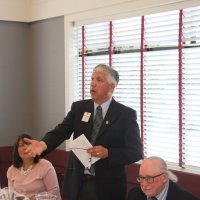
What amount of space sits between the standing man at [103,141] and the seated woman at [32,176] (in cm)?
39

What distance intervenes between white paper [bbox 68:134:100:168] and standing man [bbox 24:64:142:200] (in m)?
0.06

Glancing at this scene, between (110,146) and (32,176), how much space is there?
84cm

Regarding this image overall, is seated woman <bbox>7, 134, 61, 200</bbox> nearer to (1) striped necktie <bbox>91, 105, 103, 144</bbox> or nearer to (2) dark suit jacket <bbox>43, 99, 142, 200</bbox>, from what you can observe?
(2) dark suit jacket <bbox>43, 99, 142, 200</bbox>

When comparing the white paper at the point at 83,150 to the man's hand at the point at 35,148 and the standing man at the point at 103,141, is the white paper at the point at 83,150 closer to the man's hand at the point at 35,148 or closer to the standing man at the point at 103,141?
the standing man at the point at 103,141

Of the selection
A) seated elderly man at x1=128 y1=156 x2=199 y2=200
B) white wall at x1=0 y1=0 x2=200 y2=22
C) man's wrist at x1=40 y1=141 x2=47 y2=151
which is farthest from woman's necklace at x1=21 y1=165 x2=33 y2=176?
white wall at x1=0 y1=0 x2=200 y2=22

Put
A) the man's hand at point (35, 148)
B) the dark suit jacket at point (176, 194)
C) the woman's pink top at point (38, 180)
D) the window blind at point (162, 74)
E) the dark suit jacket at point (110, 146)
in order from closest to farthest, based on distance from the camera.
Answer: the dark suit jacket at point (176, 194) → the man's hand at point (35, 148) → the dark suit jacket at point (110, 146) → the woman's pink top at point (38, 180) → the window blind at point (162, 74)

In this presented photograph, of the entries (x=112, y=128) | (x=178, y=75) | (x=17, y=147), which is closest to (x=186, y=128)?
(x=178, y=75)

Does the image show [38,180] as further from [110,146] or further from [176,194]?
[176,194]

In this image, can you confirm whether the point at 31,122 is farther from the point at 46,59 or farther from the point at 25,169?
the point at 25,169

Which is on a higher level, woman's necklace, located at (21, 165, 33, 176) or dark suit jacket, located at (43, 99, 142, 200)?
dark suit jacket, located at (43, 99, 142, 200)

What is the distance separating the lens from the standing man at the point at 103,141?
98.3 inches

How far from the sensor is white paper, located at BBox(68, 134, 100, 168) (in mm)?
2432

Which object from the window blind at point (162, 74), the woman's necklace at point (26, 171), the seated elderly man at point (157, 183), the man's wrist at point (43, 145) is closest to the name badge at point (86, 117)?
the man's wrist at point (43, 145)

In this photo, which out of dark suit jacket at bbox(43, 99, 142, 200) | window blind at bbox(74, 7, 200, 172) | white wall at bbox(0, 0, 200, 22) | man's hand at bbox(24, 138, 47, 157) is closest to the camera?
man's hand at bbox(24, 138, 47, 157)
